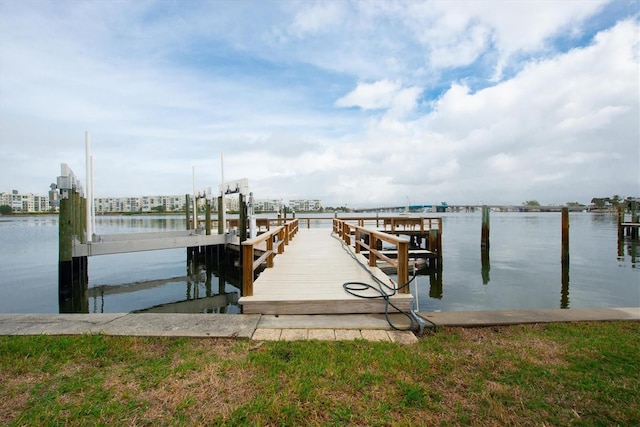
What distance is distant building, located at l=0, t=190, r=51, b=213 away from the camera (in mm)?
111625

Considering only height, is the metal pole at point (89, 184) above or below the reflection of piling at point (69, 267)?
above

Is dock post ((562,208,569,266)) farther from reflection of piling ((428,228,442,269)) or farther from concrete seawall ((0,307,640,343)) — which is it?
concrete seawall ((0,307,640,343))

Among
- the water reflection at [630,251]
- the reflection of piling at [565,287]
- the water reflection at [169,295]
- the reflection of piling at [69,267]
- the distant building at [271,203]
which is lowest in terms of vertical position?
the water reflection at [169,295]

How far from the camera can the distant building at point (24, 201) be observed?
111625 mm

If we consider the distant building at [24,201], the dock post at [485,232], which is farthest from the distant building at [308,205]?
the dock post at [485,232]

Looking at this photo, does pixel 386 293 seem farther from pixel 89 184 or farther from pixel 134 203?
pixel 134 203

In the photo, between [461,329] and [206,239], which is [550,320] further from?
[206,239]

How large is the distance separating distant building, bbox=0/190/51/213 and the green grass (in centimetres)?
14020

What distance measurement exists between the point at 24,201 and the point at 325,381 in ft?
505

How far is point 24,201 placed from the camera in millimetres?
115500

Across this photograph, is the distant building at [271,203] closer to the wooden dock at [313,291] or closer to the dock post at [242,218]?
the dock post at [242,218]

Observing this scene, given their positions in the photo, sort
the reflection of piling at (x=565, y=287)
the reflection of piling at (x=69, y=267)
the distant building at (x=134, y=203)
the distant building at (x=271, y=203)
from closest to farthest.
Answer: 1. the reflection of piling at (x=69, y=267)
2. the reflection of piling at (x=565, y=287)
3. the distant building at (x=271, y=203)
4. the distant building at (x=134, y=203)

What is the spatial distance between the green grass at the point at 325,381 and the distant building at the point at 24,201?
460 ft

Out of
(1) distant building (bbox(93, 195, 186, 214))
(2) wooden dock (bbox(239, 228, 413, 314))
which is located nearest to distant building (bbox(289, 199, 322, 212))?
(1) distant building (bbox(93, 195, 186, 214))
